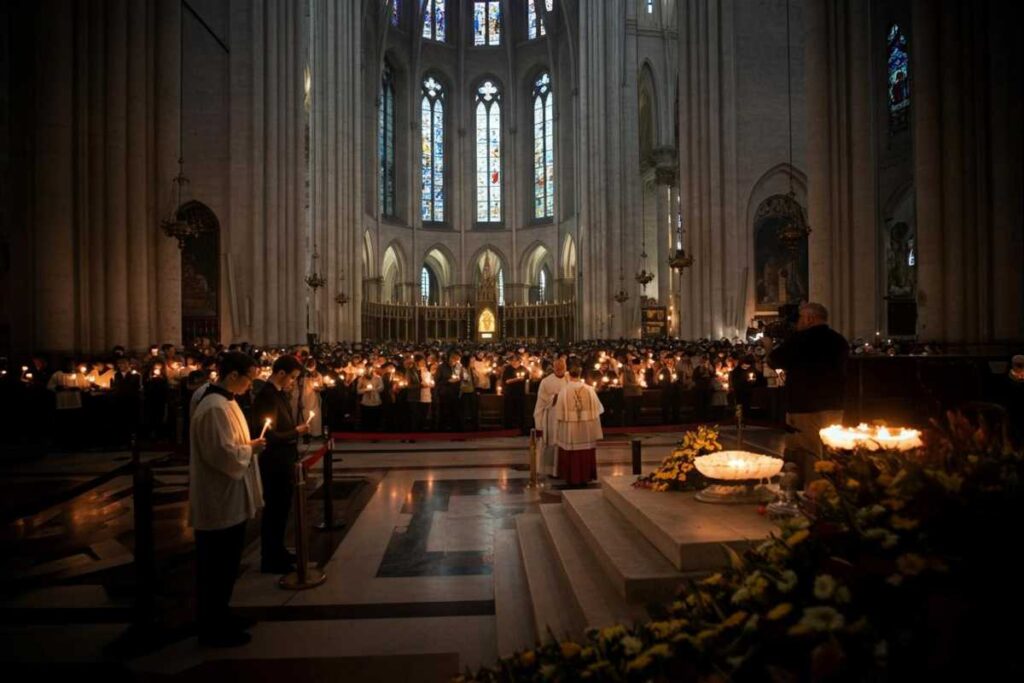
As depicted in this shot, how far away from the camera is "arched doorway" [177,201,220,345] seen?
79.7 feet

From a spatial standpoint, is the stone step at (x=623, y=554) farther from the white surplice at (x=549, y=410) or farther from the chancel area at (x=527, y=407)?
the white surplice at (x=549, y=410)

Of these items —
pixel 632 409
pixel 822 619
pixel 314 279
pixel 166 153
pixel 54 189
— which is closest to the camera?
pixel 822 619

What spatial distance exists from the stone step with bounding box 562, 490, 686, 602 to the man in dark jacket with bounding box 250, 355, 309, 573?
275 cm

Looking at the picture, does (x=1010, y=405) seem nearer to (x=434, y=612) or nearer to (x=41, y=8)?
(x=434, y=612)

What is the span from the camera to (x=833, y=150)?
17.7m

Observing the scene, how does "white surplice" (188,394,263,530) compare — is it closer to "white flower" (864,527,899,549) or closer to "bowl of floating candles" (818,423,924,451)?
"white flower" (864,527,899,549)

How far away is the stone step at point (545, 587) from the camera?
4797mm

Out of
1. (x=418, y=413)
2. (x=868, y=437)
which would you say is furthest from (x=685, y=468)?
(x=418, y=413)

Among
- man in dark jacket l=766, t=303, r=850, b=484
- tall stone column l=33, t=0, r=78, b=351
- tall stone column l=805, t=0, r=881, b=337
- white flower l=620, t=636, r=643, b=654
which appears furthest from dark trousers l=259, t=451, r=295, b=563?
tall stone column l=805, t=0, r=881, b=337

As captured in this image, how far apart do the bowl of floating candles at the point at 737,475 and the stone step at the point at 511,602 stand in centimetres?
174

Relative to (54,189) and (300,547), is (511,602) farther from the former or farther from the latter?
(54,189)

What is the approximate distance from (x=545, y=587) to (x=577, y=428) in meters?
4.42

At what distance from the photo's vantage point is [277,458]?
21.2ft

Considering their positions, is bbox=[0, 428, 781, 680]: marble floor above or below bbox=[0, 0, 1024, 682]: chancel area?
below
